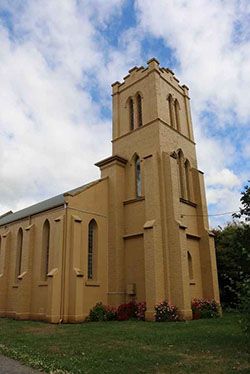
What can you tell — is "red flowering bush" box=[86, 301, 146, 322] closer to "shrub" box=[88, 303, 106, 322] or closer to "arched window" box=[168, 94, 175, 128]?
"shrub" box=[88, 303, 106, 322]

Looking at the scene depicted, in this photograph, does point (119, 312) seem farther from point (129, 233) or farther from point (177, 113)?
point (177, 113)

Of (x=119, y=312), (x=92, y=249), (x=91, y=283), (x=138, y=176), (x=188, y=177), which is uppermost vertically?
(x=188, y=177)

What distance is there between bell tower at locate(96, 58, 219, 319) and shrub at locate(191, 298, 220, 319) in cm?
90

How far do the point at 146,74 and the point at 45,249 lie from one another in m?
15.2

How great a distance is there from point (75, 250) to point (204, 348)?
1153 centimetres

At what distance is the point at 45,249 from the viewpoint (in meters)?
23.0

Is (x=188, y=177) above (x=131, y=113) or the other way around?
the other way around

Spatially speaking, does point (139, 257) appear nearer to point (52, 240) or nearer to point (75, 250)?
point (75, 250)

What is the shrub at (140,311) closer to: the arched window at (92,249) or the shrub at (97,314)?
the shrub at (97,314)

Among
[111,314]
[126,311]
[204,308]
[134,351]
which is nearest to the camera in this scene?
[134,351]

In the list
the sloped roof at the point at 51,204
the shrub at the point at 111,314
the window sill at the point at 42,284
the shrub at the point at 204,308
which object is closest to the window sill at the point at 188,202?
the sloped roof at the point at 51,204

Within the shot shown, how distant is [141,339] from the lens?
39.7ft

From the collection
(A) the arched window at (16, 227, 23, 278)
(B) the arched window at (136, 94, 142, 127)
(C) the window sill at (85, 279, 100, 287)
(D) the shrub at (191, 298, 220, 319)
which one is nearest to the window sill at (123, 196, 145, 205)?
(C) the window sill at (85, 279, 100, 287)

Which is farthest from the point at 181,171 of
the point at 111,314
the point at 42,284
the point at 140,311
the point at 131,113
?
the point at 42,284
